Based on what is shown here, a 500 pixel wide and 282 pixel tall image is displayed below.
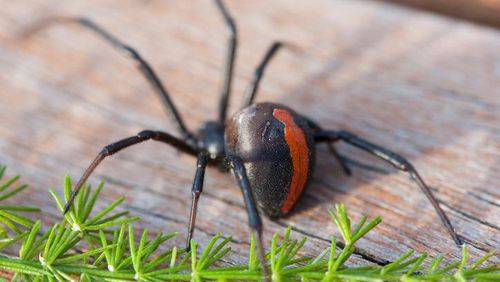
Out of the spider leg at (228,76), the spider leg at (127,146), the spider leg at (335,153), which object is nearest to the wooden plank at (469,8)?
the spider leg at (228,76)

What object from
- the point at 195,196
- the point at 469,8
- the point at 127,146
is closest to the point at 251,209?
the point at 195,196

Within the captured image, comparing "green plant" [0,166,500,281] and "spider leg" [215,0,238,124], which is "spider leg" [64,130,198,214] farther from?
"spider leg" [215,0,238,124]

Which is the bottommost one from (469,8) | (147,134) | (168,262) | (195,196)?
(168,262)

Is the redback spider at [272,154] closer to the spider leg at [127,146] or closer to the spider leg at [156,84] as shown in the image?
the spider leg at [127,146]

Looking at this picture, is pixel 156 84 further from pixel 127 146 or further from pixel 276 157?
pixel 276 157

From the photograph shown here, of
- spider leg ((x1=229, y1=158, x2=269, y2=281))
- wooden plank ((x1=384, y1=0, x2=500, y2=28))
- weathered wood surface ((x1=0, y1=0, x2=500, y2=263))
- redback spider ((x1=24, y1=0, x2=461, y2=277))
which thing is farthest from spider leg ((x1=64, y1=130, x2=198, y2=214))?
wooden plank ((x1=384, y1=0, x2=500, y2=28))

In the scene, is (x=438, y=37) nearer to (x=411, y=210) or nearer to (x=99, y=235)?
(x=411, y=210)
